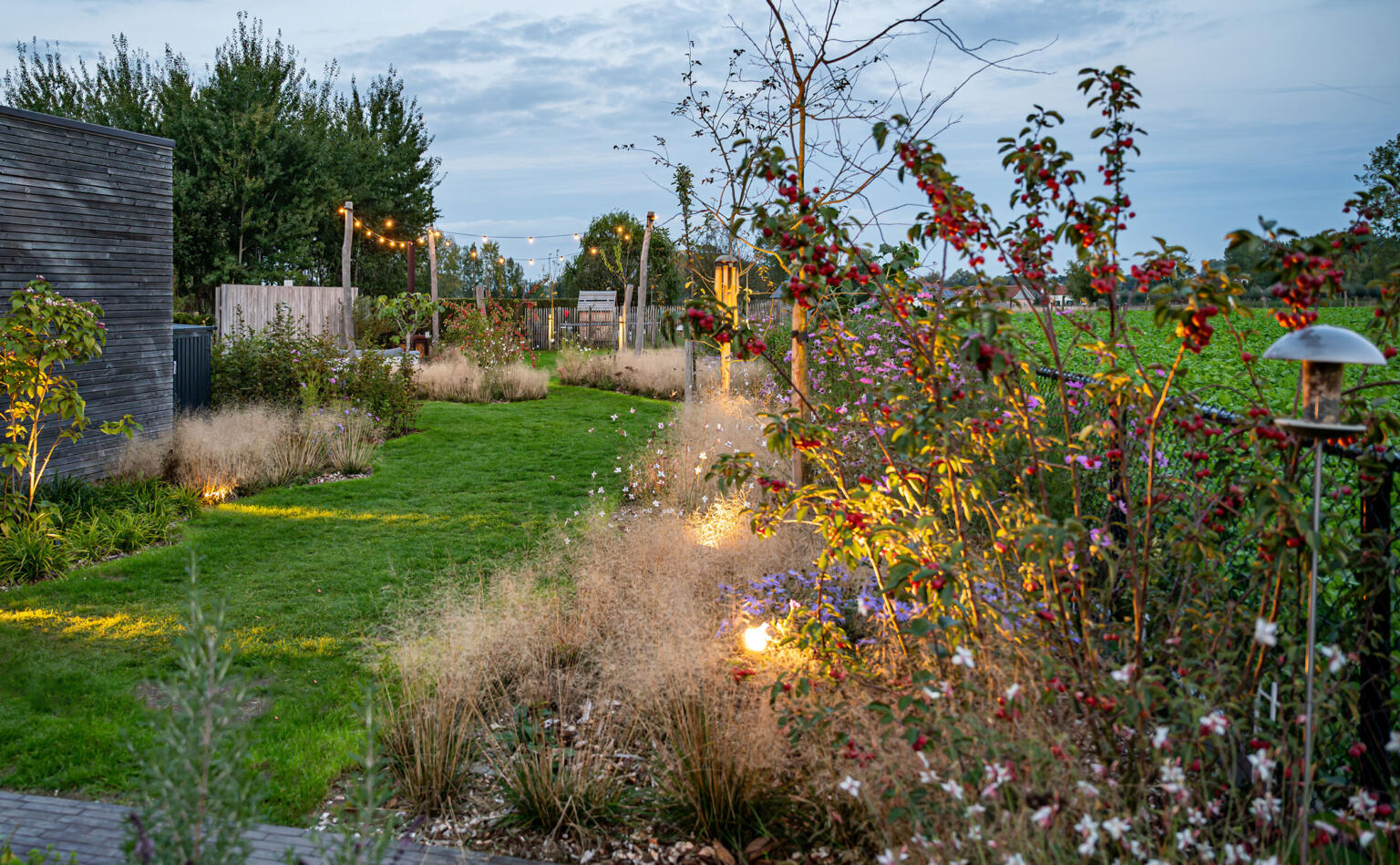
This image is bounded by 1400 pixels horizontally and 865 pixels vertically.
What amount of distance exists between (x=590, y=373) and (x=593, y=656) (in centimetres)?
1241

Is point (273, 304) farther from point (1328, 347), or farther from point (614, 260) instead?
point (614, 260)

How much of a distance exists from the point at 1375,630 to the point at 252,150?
23986 mm

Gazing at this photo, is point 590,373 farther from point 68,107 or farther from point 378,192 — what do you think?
point 68,107

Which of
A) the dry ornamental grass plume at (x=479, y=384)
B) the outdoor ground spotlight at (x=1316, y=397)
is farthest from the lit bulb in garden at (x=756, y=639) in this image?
the dry ornamental grass plume at (x=479, y=384)

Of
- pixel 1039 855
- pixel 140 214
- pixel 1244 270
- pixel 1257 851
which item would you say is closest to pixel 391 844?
pixel 1039 855

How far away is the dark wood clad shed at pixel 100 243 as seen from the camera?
6.27 meters

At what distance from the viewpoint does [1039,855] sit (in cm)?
177

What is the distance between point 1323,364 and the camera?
198 cm

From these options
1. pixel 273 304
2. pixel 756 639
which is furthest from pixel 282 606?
pixel 273 304

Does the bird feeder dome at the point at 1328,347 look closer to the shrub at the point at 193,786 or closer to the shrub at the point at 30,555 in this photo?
the shrub at the point at 193,786

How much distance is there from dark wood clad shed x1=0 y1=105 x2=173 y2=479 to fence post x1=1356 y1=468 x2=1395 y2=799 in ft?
24.9

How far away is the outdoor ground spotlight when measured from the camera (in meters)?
1.78

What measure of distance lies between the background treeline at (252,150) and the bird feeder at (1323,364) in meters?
23.1

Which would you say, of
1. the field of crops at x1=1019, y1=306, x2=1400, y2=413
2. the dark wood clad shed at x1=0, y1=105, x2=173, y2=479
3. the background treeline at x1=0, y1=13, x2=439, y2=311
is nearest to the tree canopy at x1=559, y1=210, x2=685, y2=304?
the background treeline at x1=0, y1=13, x2=439, y2=311
